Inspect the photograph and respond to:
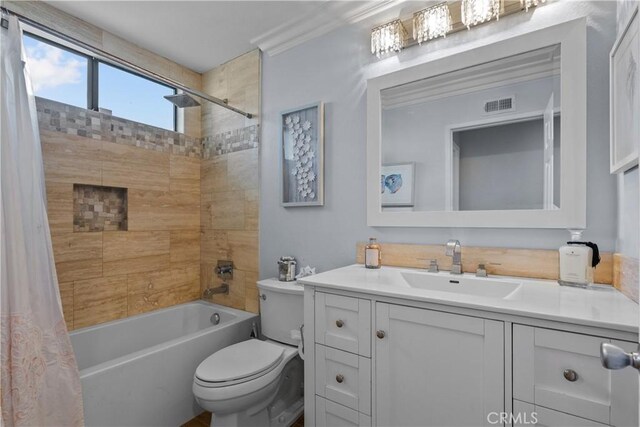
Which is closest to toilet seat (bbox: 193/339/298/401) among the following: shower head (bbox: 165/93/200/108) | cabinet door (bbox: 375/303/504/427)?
cabinet door (bbox: 375/303/504/427)

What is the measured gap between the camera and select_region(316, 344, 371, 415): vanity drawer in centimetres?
115

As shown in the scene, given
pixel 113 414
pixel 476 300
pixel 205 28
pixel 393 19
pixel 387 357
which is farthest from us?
pixel 205 28

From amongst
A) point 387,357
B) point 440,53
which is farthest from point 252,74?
point 387,357

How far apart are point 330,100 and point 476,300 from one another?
142cm

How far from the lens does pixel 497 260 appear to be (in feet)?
4.49

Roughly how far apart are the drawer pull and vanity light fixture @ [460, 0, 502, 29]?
1.41 m

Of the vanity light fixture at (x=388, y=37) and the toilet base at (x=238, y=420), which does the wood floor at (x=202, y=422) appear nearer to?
the toilet base at (x=238, y=420)

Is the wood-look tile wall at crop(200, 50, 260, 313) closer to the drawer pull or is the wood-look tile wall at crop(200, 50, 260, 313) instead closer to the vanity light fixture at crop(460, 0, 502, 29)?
the vanity light fixture at crop(460, 0, 502, 29)

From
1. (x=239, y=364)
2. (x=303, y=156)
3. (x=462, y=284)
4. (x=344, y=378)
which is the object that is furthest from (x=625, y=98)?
(x=239, y=364)

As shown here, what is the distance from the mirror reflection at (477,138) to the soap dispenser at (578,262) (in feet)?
0.63

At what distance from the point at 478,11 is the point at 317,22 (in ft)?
3.06

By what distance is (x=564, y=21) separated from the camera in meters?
1.25

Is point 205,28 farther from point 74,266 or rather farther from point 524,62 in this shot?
point 524,62

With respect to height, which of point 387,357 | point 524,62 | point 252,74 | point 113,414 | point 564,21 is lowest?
point 113,414
